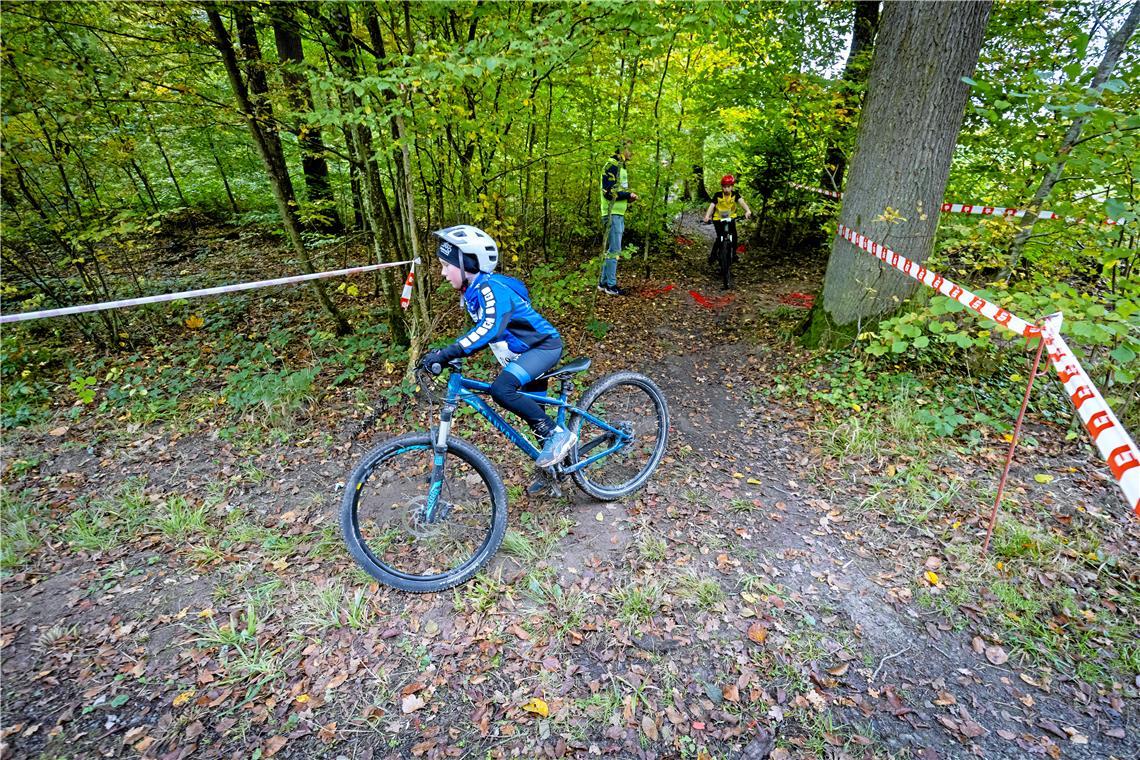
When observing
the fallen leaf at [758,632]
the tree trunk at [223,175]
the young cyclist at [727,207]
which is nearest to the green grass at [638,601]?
the fallen leaf at [758,632]

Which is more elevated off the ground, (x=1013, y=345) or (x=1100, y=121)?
(x=1100, y=121)

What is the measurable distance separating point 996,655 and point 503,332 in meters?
3.46

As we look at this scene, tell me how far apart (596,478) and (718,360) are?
117 inches

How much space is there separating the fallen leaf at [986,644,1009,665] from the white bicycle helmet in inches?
147

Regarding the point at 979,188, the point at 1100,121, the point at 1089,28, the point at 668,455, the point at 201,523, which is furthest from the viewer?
the point at 979,188

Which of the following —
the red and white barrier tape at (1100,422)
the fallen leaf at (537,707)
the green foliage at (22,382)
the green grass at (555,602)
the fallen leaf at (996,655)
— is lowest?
the green foliage at (22,382)

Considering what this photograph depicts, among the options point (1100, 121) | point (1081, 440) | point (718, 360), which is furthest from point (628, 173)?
point (1081, 440)

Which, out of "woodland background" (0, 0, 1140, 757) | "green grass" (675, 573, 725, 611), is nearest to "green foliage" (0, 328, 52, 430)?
"woodland background" (0, 0, 1140, 757)

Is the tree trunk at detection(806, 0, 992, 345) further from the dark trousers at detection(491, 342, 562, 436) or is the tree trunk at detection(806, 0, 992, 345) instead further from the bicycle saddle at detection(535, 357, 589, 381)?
the dark trousers at detection(491, 342, 562, 436)

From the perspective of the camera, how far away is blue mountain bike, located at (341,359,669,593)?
3221mm

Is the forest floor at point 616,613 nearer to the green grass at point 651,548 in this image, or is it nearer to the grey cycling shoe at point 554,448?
the green grass at point 651,548

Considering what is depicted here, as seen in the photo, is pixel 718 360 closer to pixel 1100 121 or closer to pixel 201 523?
pixel 1100 121

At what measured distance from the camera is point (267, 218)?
9.08 metres

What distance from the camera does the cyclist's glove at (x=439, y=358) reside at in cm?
303
